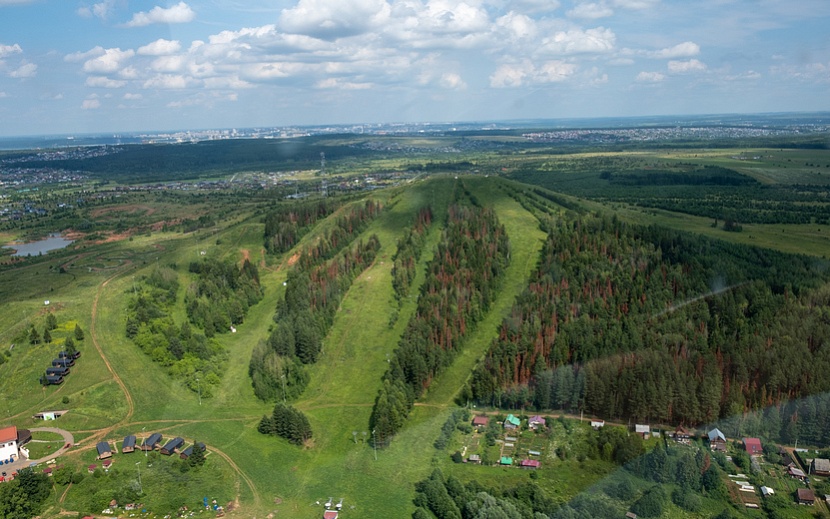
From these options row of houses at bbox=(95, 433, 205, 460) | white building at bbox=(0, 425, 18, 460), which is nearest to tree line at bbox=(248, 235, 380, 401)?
row of houses at bbox=(95, 433, 205, 460)

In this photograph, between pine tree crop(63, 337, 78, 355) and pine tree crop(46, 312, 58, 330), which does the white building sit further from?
pine tree crop(46, 312, 58, 330)

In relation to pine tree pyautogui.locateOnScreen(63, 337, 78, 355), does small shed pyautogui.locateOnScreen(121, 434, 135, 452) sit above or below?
below

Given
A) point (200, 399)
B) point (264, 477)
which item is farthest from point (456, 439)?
point (200, 399)

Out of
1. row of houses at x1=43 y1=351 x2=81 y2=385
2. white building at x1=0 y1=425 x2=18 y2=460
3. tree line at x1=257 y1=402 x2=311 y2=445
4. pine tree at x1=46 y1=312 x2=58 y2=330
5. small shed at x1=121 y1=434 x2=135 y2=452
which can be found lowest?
tree line at x1=257 y1=402 x2=311 y2=445

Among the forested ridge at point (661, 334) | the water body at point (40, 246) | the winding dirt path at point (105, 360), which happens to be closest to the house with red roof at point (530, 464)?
the forested ridge at point (661, 334)

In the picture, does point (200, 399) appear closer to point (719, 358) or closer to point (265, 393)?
point (265, 393)

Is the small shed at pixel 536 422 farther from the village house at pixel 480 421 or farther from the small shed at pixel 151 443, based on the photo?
the small shed at pixel 151 443
